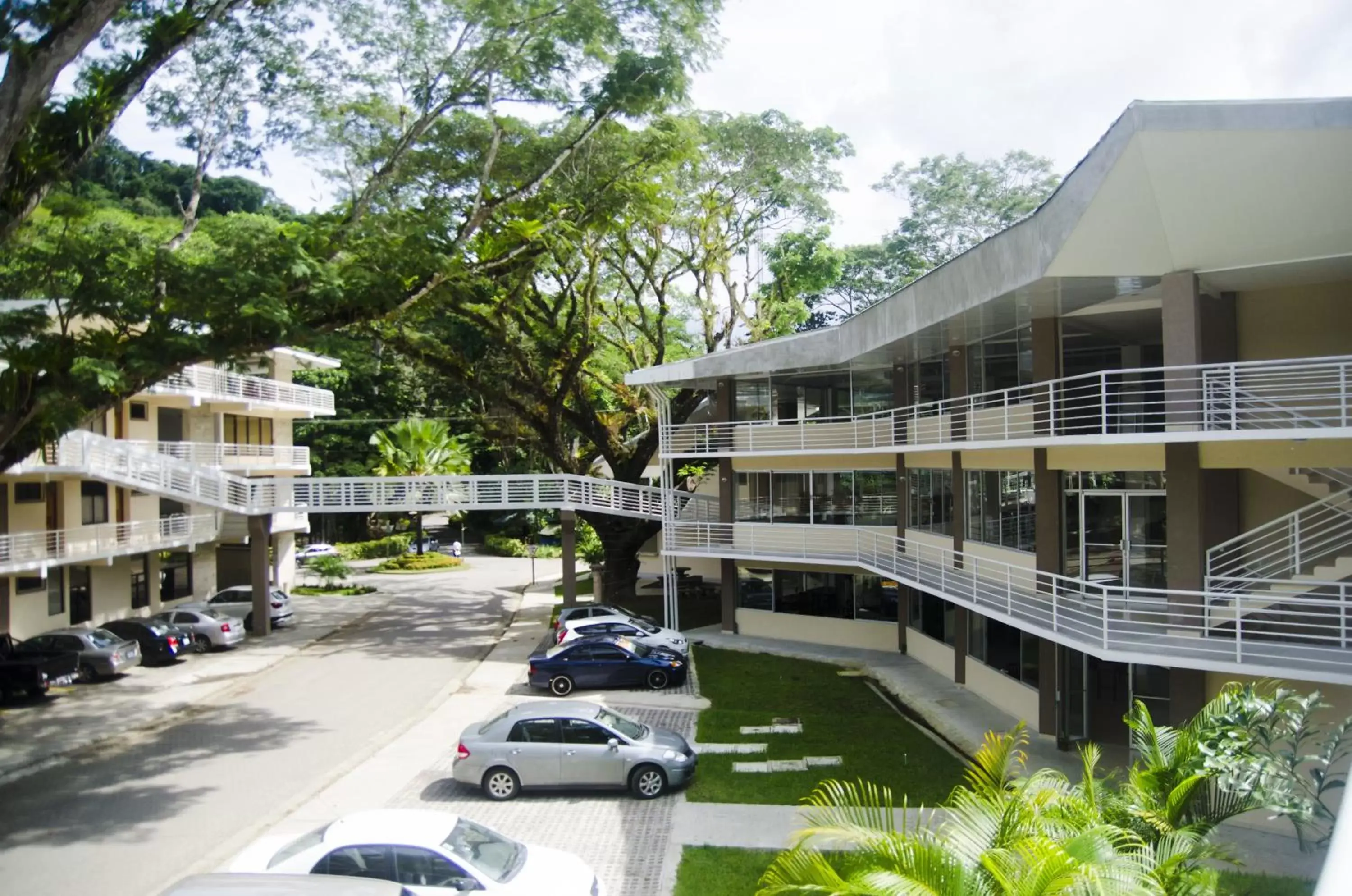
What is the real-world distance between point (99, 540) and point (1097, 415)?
27030 millimetres

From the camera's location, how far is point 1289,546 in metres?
13.7

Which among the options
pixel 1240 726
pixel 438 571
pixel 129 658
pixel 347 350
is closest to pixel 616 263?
pixel 347 350

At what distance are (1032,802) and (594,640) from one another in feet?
52.7

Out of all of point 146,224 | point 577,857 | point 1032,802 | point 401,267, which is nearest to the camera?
point 1032,802

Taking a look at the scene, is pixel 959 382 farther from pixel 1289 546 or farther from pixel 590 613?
pixel 590 613

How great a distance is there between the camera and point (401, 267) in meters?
19.2

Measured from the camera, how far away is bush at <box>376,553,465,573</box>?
1969 inches

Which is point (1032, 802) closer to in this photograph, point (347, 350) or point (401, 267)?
point (401, 267)

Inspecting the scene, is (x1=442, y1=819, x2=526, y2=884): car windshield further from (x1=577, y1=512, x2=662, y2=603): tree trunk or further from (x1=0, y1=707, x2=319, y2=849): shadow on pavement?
(x1=577, y1=512, x2=662, y2=603): tree trunk

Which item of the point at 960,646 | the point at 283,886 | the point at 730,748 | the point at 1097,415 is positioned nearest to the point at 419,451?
the point at 960,646

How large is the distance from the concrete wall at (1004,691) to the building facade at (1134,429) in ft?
0.22

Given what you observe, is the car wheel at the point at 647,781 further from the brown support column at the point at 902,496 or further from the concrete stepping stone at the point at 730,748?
the brown support column at the point at 902,496

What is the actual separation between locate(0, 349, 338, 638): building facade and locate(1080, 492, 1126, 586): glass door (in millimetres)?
15224

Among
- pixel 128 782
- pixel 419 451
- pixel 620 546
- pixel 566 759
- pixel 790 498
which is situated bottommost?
pixel 128 782
